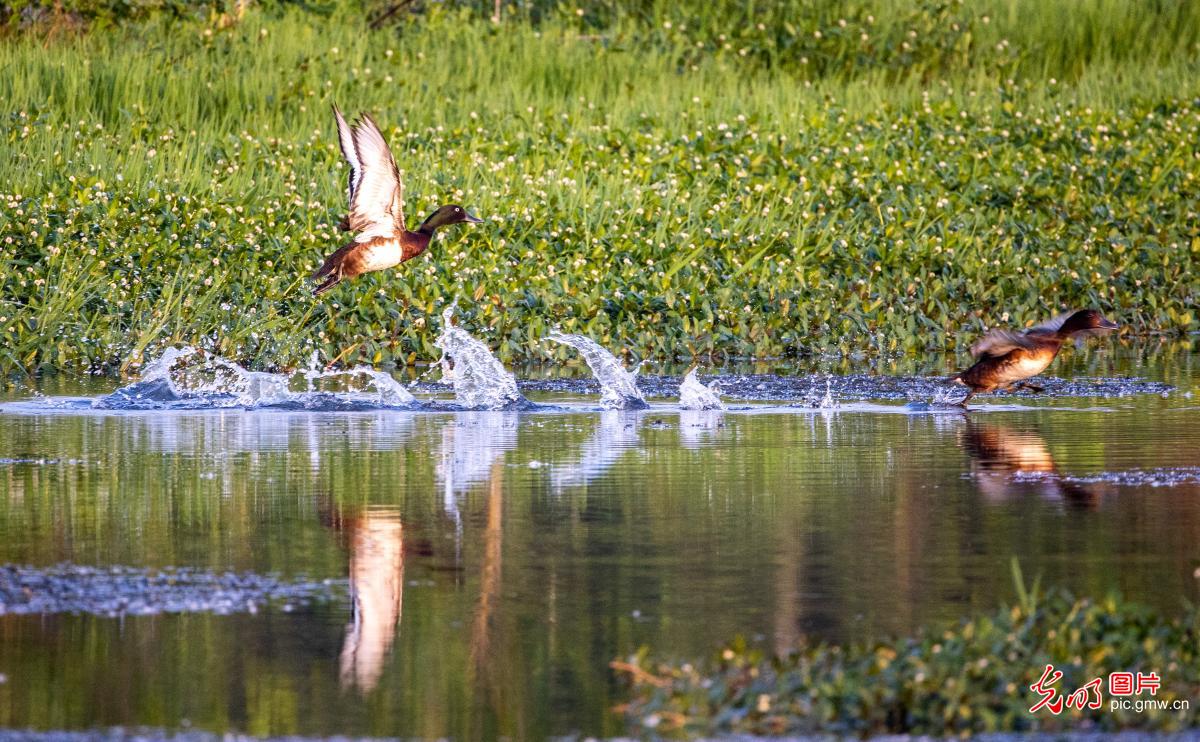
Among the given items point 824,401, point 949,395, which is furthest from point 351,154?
point 949,395

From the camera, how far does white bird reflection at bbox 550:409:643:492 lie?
9852 millimetres

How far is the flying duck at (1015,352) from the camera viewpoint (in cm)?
1329

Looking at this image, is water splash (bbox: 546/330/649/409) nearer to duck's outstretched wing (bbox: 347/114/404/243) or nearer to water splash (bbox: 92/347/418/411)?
water splash (bbox: 92/347/418/411)

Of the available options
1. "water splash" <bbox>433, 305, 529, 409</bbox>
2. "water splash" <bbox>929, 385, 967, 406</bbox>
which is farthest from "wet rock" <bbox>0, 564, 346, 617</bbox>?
"water splash" <bbox>929, 385, 967, 406</bbox>

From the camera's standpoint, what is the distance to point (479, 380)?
13656 mm

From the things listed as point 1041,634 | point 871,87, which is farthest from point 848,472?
point 871,87

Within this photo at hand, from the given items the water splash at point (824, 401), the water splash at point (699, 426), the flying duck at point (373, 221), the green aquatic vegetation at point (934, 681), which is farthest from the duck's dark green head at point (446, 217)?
the green aquatic vegetation at point (934, 681)

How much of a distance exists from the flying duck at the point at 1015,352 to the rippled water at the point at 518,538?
233 mm

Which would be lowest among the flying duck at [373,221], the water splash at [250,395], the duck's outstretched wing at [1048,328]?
the water splash at [250,395]

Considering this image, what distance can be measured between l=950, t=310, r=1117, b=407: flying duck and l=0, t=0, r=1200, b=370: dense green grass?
4.47 meters

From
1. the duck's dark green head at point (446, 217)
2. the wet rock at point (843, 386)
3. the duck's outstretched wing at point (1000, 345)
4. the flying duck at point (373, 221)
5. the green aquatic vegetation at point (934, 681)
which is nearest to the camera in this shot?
the green aquatic vegetation at point (934, 681)

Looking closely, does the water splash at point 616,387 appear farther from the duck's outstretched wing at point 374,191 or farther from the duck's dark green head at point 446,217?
the duck's outstretched wing at point 374,191

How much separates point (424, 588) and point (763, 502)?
7.55ft

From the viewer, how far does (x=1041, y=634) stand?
19.3 feet
